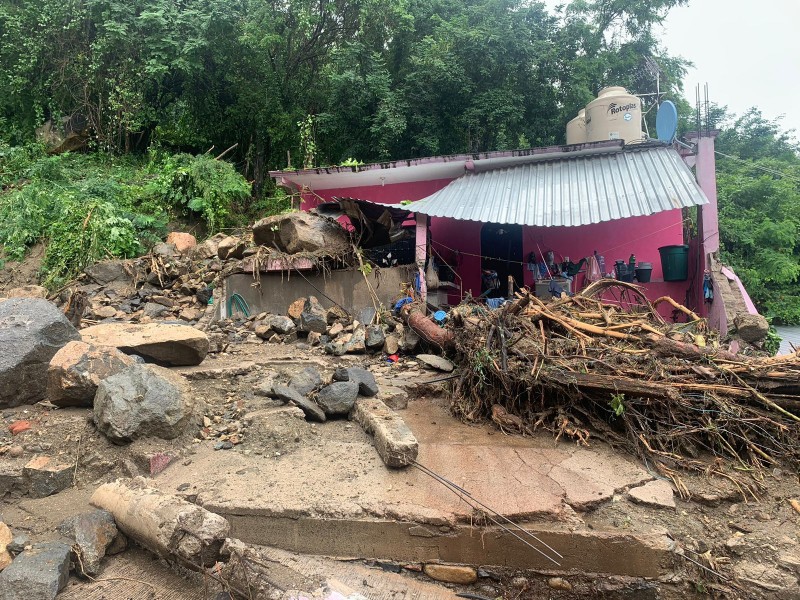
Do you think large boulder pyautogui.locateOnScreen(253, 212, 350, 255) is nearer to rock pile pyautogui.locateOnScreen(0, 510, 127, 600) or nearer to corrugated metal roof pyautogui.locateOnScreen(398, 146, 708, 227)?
corrugated metal roof pyautogui.locateOnScreen(398, 146, 708, 227)

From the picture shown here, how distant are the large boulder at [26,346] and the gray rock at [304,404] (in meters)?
2.17

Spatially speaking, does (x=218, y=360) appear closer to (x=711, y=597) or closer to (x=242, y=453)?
(x=242, y=453)

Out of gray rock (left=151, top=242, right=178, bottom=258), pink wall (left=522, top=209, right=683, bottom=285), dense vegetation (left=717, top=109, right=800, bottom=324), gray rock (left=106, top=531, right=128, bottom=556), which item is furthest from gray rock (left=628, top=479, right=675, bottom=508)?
dense vegetation (left=717, top=109, right=800, bottom=324)

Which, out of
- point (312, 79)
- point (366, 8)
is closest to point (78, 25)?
point (312, 79)

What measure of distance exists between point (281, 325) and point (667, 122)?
24.2 feet

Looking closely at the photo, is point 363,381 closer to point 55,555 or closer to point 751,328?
point 55,555

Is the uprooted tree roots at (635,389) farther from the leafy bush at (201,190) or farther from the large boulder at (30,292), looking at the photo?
the leafy bush at (201,190)

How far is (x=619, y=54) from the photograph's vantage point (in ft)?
52.4

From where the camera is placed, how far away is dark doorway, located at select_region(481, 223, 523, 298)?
9156mm

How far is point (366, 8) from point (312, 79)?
3426mm

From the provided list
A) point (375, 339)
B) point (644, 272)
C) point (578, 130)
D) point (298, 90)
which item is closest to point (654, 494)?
point (375, 339)

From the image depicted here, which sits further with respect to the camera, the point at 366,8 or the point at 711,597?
the point at 366,8

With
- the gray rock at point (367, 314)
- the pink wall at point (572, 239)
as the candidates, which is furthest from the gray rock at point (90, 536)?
the pink wall at point (572, 239)

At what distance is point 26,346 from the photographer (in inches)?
165
